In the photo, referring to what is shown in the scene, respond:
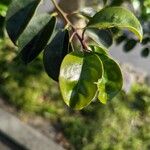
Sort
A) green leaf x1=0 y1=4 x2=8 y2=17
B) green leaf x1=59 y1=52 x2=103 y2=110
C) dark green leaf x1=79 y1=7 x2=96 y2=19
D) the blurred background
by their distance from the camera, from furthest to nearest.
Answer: the blurred background < green leaf x1=0 y1=4 x2=8 y2=17 < dark green leaf x1=79 y1=7 x2=96 y2=19 < green leaf x1=59 y1=52 x2=103 y2=110

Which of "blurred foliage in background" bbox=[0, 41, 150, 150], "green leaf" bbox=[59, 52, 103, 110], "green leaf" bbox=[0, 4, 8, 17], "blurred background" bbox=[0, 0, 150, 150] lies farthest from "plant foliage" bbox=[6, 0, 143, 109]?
"blurred foliage in background" bbox=[0, 41, 150, 150]

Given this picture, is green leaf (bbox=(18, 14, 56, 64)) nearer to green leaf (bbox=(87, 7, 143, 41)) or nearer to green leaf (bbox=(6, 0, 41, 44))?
green leaf (bbox=(6, 0, 41, 44))

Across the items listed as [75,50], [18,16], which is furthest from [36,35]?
[75,50]

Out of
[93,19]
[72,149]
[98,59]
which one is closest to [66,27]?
[93,19]

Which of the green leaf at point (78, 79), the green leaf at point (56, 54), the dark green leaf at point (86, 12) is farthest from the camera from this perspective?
the dark green leaf at point (86, 12)

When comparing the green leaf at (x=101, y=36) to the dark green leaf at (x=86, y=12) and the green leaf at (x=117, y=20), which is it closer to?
the dark green leaf at (x=86, y=12)

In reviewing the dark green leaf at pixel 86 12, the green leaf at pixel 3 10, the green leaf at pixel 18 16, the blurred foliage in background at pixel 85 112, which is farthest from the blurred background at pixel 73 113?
the green leaf at pixel 18 16

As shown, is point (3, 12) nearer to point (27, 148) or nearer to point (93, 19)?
point (93, 19)
